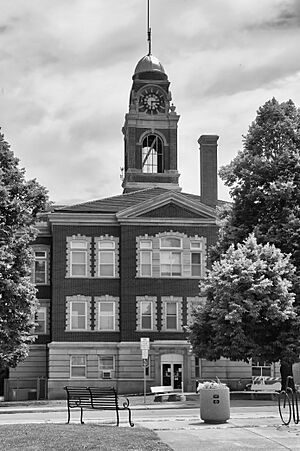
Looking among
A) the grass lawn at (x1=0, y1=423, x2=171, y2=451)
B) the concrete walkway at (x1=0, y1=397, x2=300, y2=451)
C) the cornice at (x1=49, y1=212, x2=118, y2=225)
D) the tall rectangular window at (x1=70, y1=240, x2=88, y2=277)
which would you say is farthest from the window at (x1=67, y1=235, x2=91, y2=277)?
the grass lawn at (x1=0, y1=423, x2=171, y2=451)

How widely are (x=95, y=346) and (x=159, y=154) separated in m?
22.2

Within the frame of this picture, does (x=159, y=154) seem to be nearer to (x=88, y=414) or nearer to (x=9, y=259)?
(x=9, y=259)

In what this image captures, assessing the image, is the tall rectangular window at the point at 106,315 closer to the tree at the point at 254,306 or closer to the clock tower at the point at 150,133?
the tree at the point at 254,306

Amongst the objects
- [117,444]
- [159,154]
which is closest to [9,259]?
[117,444]

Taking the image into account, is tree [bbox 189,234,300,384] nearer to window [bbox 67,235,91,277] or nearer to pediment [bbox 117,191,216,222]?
pediment [bbox 117,191,216,222]

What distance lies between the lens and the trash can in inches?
930

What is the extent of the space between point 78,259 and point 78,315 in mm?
3305

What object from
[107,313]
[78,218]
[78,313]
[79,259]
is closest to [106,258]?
[79,259]

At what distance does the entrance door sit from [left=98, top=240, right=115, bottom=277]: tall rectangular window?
20.4 feet

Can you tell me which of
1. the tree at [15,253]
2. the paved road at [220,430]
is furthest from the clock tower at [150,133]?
the paved road at [220,430]

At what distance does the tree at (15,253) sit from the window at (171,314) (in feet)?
44.9

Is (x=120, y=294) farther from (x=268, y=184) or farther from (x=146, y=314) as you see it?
(x=268, y=184)

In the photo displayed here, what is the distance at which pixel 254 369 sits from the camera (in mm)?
53906

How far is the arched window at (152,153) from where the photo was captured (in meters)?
69.7
